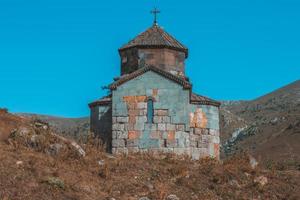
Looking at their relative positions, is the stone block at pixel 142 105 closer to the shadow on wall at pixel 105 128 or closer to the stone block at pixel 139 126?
the stone block at pixel 139 126

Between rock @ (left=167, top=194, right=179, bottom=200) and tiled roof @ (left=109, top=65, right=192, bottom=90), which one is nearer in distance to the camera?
rock @ (left=167, top=194, right=179, bottom=200)

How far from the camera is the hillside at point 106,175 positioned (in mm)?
15117

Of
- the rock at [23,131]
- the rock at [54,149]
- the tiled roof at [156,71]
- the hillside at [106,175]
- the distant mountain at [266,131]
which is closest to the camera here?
the hillside at [106,175]

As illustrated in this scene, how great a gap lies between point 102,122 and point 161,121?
114 inches

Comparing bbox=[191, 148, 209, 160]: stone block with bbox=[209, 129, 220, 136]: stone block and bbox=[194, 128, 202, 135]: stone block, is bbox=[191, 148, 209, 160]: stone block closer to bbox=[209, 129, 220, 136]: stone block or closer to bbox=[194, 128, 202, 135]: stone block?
bbox=[194, 128, 202, 135]: stone block

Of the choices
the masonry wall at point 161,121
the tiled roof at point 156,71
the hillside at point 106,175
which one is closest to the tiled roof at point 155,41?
the tiled roof at point 156,71

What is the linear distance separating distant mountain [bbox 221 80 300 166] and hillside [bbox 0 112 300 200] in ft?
83.3

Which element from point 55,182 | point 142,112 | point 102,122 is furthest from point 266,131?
point 55,182

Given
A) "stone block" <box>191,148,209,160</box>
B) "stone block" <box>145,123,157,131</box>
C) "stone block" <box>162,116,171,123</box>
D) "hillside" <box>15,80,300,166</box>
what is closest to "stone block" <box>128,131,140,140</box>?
"stone block" <box>145,123,157,131</box>

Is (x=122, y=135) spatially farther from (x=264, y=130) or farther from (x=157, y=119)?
(x=264, y=130)

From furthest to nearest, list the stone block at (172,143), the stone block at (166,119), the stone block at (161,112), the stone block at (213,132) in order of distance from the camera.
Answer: the stone block at (213,132)
the stone block at (161,112)
the stone block at (166,119)
the stone block at (172,143)

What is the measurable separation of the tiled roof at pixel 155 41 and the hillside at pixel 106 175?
829cm

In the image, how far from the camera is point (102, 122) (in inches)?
996

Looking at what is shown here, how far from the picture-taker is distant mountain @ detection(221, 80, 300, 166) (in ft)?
176
